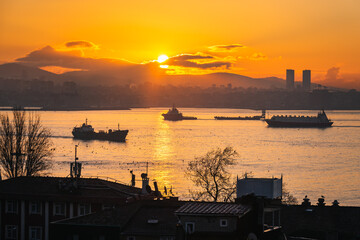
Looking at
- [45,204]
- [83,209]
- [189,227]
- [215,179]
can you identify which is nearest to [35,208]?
[45,204]

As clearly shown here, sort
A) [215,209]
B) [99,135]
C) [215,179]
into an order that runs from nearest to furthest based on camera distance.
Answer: [215,209]
[215,179]
[99,135]

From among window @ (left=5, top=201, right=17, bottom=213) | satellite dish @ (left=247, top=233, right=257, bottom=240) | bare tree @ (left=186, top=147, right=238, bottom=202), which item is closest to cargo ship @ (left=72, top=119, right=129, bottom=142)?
bare tree @ (left=186, top=147, right=238, bottom=202)

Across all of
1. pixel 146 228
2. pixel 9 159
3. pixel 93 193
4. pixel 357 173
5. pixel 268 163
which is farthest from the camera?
pixel 268 163

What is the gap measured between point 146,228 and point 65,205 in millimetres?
5146

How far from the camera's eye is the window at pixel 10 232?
67.3ft

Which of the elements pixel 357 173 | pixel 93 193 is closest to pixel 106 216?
pixel 93 193

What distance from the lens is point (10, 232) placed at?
20.6 metres

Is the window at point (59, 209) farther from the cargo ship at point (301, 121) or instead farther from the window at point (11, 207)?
the cargo ship at point (301, 121)

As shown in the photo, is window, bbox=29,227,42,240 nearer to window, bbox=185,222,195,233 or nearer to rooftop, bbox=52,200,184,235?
rooftop, bbox=52,200,184,235

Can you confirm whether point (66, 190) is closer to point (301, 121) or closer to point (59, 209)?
point (59, 209)

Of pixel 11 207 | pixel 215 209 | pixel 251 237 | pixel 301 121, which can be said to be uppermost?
pixel 301 121

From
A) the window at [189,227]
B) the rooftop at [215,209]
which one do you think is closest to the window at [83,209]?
the rooftop at [215,209]

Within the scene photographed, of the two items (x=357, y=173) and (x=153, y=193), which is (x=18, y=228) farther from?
(x=357, y=173)

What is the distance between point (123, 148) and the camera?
104 meters
